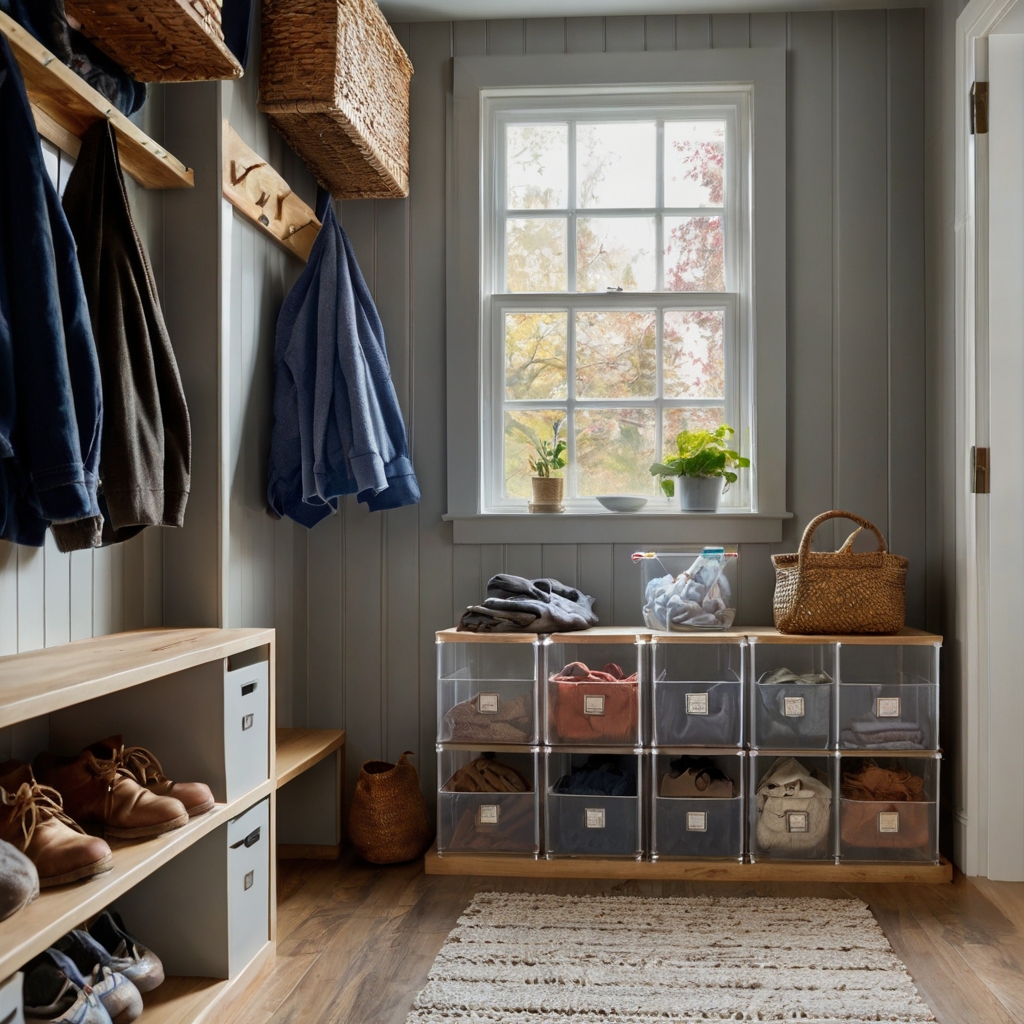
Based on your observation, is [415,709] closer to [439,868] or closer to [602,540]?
[439,868]

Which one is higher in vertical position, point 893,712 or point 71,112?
point 71,112

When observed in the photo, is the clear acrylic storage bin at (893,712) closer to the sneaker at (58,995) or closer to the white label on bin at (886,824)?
the white label on bin at (886,824)

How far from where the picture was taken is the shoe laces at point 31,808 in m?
1.45

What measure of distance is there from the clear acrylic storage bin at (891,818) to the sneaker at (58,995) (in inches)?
72.5

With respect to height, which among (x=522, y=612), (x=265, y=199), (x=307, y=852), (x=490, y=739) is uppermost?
(x=265, y=199)

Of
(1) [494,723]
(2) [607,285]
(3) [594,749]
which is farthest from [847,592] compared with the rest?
(2) [607,285]

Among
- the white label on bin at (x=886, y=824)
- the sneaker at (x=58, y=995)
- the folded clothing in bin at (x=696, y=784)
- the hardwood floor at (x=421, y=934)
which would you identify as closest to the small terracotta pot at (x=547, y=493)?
the folded clothing in bin at (x=696, y=784)

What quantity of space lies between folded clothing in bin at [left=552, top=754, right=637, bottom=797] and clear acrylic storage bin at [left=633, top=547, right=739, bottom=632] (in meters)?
0.40

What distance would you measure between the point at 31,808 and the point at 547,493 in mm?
1805

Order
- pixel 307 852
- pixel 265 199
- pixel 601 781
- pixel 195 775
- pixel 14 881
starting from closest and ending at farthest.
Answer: pixel 14 881, pixel 195 775, pixel 265 199, pixel 601 781, pixel 307 852

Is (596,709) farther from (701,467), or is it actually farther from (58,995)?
(58,995)

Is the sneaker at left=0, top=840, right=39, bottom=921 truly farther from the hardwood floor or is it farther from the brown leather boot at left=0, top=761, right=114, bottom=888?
the hardwood floor

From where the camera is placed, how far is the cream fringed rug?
1.83 meters

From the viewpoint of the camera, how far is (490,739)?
263 cm
